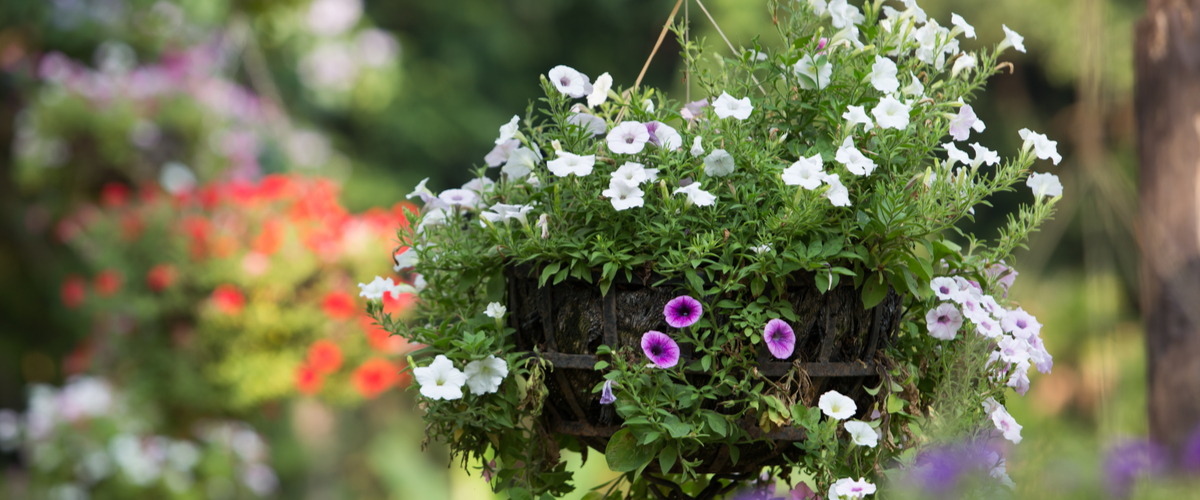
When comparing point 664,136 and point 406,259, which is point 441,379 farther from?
point 664,136

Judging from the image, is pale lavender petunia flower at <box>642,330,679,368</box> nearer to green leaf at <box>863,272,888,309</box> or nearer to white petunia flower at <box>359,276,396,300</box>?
green leaf at <box>863,272,888,309</box>

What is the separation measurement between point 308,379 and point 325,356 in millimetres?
96

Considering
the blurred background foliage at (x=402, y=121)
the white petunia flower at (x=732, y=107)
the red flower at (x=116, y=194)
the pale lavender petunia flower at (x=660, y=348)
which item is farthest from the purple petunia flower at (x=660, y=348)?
the red flower at (x=116, y=194)

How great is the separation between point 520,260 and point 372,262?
162 centimetres

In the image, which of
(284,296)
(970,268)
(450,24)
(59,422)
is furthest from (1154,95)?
(450,24)

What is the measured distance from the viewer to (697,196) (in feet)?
2.92

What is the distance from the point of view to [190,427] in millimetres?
3236

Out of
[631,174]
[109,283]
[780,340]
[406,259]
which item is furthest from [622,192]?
[109,283]

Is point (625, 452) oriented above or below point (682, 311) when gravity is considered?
below

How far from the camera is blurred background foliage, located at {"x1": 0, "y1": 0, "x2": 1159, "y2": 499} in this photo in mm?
3209

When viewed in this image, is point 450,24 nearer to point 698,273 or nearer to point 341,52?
point 341,52

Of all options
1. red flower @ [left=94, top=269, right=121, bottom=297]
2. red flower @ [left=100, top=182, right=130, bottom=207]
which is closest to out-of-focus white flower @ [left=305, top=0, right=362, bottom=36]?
red flower @ [left=100, top=182, right=130, bottom=207]

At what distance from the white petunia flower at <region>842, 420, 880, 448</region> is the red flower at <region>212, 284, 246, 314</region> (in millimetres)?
2026

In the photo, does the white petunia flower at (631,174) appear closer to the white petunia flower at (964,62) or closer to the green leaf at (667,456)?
the green leaf at (667,456)
